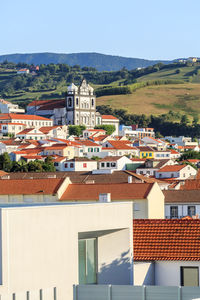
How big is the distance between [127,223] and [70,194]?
26335 millimetres

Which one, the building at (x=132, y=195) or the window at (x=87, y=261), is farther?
the building at (x=132, y=195)

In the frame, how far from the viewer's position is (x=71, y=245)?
16250mm

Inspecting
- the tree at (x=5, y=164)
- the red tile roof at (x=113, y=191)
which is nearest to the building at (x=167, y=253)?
the red tile roof at (x=113, y=191)

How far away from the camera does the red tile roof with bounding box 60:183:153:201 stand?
42250 mm

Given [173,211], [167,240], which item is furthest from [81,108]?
[167,240]

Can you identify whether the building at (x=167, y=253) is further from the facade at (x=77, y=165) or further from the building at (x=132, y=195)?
the facade at (x=77, y=165)

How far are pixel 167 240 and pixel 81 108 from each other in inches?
6162

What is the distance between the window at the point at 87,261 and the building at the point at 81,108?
153919mm

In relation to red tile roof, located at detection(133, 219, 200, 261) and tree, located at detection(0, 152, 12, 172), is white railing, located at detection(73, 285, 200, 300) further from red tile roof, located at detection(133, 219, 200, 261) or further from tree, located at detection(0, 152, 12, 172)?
tree, located at detection(0, 152, 12, 172)

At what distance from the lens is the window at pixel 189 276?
18.2 meters

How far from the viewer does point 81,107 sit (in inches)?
6905

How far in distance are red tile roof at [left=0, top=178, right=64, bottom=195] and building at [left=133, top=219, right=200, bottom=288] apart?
87.3 feet

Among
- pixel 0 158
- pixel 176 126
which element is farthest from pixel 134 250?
pixel 176 126

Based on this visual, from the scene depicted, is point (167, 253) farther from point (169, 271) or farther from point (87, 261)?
point (87, 261)
